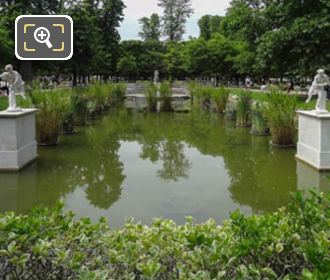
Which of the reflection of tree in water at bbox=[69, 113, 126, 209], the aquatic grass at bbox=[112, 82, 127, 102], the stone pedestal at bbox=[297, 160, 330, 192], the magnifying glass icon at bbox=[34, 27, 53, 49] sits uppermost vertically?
the magnifying glass icon at bbox=[34, 27, 53, 49]

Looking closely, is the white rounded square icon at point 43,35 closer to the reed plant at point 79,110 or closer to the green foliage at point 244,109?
the reed plant at point 79,110

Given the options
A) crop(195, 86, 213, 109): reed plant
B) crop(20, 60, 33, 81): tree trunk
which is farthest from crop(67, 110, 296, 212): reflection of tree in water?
crop(20, 60, 33, 81): tree trunk

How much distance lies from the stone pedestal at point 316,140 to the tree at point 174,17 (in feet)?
164

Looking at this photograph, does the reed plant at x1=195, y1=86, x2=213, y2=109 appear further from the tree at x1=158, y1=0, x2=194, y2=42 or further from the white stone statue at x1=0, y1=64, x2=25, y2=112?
the tree at x1=158, y1=0, x2=194, y2=42

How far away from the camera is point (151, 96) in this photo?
59.9 ft

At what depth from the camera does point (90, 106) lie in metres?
15.3

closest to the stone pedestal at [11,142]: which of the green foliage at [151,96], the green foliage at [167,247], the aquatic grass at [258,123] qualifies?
the green foliage at [167,247]

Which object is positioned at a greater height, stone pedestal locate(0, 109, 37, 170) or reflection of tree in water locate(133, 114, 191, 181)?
stone pedestal locate(0, 109, 37, 170)

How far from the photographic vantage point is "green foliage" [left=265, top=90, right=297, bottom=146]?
340 inches

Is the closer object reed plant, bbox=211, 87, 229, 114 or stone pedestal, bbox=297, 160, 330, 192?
stone pedestal, bbox=297, 160, 330, 192

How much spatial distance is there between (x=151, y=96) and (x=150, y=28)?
1667 inches

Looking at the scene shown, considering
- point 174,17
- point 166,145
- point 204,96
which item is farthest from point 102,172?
point 174,17

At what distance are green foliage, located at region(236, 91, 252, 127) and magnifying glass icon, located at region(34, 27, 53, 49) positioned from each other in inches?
280

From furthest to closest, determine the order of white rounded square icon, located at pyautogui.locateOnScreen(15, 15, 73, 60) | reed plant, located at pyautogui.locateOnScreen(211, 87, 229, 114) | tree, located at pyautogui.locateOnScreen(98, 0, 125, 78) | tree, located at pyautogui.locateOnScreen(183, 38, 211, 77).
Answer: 1. tree, located at pyautogui.locateOnScreen(98, 0, 125, 78)
2. tree, located at pyautogui.locateOnScreen(183, 38, 211, 77)
3. reed plant, located at pyautogui.locateOnScreen(211, 87, 229, 114)
4. white rounded square icon, located at pyautogui.locateOnScreen(15, 15, 73, 60)
